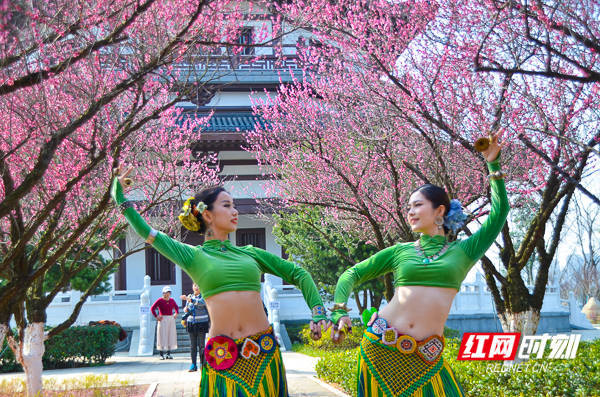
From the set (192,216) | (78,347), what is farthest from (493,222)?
(78,347)

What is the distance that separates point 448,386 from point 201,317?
318 inches

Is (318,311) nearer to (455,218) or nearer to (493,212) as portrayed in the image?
(455,218)

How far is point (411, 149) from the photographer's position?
8914 mm

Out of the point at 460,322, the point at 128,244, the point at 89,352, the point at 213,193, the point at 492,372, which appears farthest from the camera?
the point at 128,244

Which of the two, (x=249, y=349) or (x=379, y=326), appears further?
(x=379, y=326)

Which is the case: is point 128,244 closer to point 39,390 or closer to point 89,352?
point 89,352

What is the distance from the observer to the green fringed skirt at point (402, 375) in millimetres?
4121

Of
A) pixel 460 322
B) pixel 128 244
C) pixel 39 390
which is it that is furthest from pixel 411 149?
pixel 128 244

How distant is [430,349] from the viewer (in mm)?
4152

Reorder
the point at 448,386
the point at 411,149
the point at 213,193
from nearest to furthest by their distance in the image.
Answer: the point at 448,386 → the point at 213,193 → the point at 411,149

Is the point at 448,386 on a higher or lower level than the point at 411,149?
→ lower

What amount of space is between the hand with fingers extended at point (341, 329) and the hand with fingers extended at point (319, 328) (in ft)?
0.15

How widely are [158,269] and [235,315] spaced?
64.1 feet

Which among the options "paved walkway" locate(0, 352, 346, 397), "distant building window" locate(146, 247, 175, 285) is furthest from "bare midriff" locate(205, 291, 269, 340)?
"distant building window" locate(146, 247, 175, 285)
